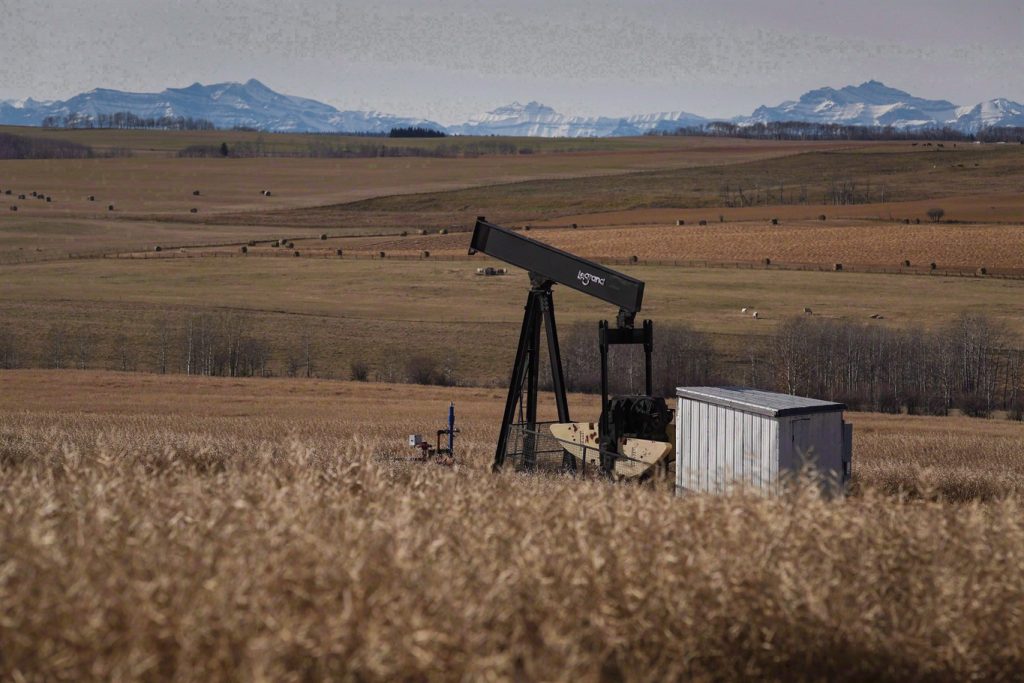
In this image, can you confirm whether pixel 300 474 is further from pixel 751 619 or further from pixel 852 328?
pixel 852 328

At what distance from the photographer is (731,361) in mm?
46781

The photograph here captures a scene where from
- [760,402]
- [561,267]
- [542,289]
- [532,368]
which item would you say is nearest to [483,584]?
[760,402]

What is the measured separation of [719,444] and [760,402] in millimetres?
832

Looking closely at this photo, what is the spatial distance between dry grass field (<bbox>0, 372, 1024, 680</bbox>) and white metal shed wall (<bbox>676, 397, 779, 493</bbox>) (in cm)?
456

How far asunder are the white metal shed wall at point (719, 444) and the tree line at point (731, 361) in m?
26.2

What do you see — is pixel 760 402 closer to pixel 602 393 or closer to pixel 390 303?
pixel 602 393

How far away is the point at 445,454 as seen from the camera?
21875 mm

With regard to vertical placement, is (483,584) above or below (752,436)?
above

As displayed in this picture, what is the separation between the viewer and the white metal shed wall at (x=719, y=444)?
568 inches

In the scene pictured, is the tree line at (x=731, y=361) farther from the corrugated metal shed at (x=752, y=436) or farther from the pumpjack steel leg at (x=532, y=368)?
the corrugated metal shed at (x=752, y=436)

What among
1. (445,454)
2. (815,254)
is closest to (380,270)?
(815,254)

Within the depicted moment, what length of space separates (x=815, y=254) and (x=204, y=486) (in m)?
71.2

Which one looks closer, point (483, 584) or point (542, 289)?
point (483, 584)

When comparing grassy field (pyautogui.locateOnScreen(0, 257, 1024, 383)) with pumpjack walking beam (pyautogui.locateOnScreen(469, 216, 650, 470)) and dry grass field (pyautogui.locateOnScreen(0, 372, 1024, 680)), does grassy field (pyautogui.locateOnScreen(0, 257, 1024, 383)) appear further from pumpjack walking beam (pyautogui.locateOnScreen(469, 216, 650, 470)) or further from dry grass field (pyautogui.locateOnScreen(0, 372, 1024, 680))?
dry grass field (pyautogui.locateOnScreen(0, 372, 1024, 680))
